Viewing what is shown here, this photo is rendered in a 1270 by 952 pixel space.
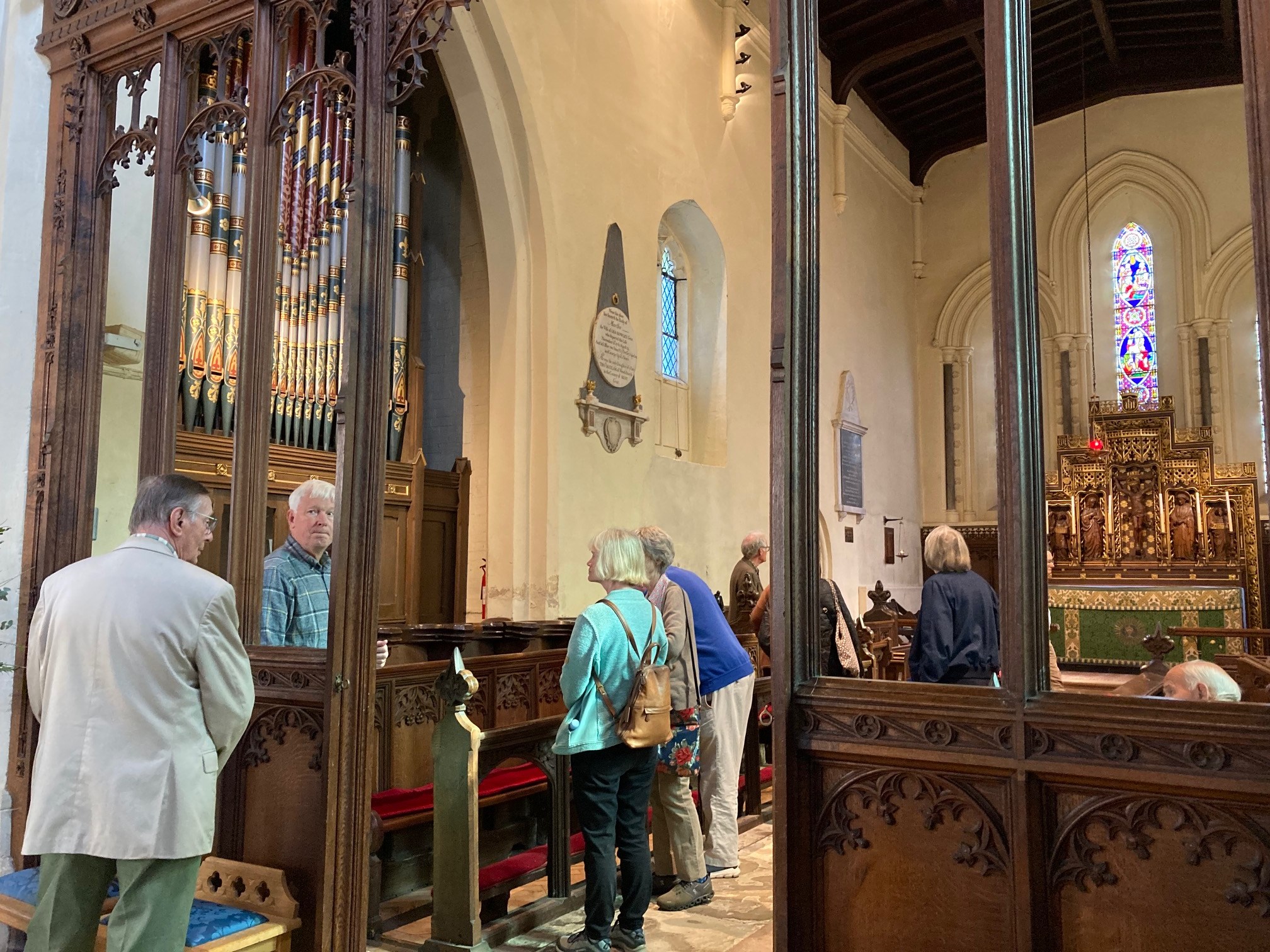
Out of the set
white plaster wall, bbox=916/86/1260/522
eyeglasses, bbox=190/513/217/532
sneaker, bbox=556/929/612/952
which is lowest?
sneaker, bbox=556/929/612/952

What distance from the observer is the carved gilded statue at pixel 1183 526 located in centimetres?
1063

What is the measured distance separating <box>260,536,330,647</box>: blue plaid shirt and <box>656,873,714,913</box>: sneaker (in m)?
1.63

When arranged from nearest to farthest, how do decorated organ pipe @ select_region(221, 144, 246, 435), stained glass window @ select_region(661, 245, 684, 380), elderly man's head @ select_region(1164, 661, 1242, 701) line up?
elderly man's head @ select_region(1164, 661, 1242, 701)
decorated organ pipe @ select_region(221, 144, 246, 435)
stained glass window @ select_region(661, 245, 684, 380)

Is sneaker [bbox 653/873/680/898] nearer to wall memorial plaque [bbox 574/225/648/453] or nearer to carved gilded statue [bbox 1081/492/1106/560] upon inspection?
wall memorial plaque [bbox 574/225/648/453]

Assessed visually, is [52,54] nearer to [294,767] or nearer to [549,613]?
[294,767]

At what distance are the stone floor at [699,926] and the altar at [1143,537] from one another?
7514 mm

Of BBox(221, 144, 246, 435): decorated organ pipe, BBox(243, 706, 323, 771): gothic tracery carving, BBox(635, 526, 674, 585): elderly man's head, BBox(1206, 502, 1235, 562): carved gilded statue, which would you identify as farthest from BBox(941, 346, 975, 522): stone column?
BBox(243, 706, 323, 771): gothic tracery carving

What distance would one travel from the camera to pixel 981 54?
1012 cm

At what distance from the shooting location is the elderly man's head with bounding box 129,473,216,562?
2285 mm

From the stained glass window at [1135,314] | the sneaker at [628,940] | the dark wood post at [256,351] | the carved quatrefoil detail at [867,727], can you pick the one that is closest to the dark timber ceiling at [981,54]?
the stained glass window at [1135,314]

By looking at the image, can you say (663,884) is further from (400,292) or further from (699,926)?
(400,292)

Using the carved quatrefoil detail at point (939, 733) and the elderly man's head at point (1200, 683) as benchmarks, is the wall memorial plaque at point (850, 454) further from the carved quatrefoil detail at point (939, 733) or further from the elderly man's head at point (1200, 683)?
the carved quatrefoil detail at point (939, 733)

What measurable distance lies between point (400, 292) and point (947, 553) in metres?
4.37

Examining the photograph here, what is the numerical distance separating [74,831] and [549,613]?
4917mm
